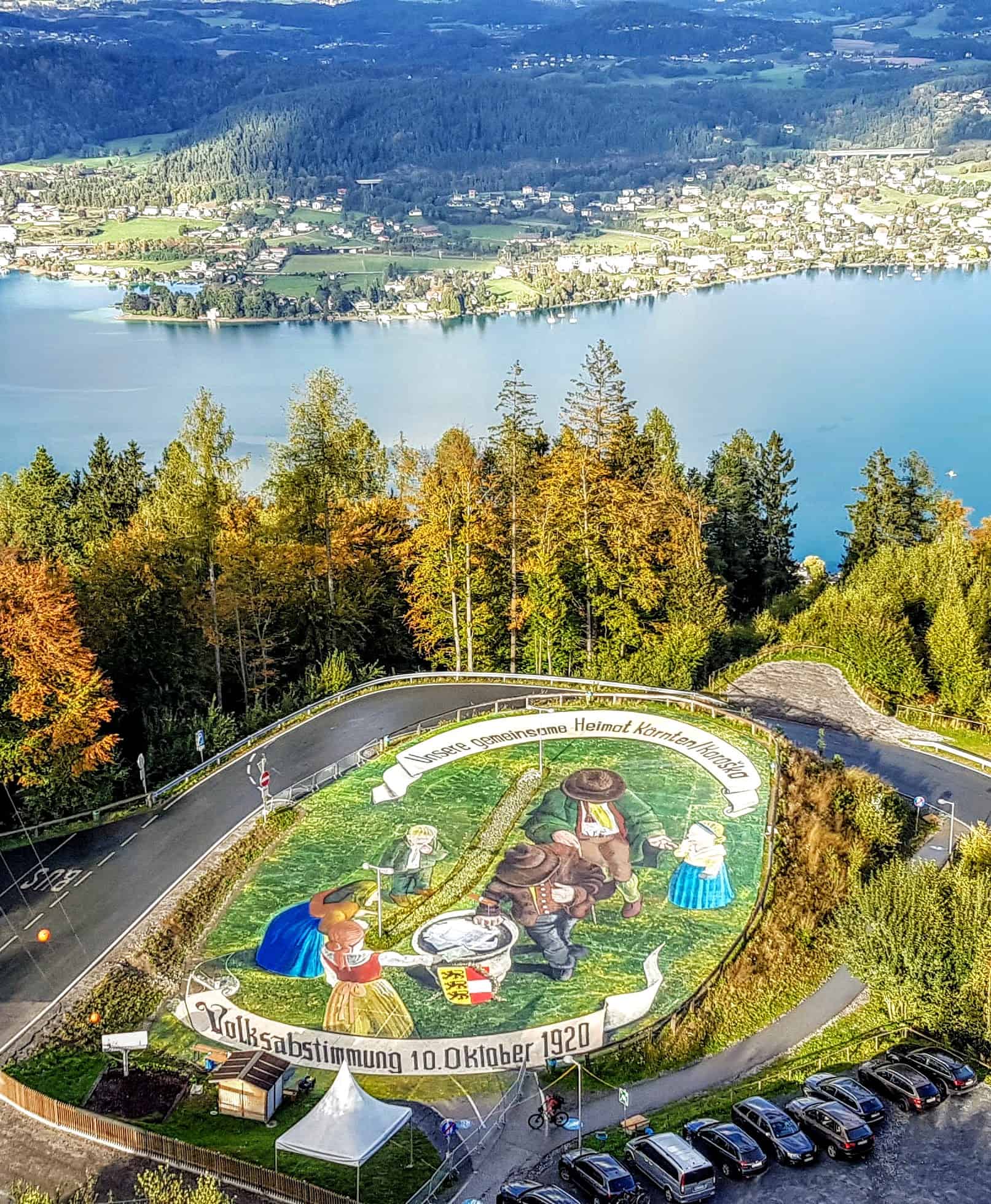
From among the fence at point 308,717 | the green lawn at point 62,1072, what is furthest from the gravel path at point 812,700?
the green lawn at point 62,1072

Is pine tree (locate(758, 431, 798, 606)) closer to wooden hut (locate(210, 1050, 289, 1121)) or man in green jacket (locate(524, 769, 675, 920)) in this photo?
man in green jacket (locate(524, 769, 675, 920))

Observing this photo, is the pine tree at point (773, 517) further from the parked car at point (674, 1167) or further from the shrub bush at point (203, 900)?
the parked car at point (674, 1167)

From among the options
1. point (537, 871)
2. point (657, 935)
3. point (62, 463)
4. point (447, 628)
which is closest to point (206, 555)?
point (447, 628)

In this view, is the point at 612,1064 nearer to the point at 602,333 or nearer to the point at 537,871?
the point at 537,871

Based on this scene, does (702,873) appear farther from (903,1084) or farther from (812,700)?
(812,700)

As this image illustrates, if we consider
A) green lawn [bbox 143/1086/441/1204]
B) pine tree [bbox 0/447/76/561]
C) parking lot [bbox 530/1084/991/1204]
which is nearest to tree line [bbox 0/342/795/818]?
pine tree [bbox 0/447/76/561]

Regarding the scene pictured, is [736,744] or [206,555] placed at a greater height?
[206,555]
